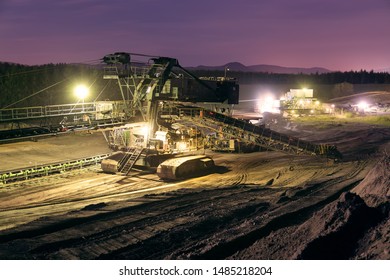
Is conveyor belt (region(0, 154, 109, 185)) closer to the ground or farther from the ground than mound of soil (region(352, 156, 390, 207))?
closer to the ground

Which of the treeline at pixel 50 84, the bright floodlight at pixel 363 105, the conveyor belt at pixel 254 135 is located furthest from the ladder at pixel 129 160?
the bright floodlight at pixel 363 105

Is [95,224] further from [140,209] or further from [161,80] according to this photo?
[161,80]

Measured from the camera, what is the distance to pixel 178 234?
45.4 feet

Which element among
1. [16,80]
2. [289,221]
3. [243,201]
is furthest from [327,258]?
[16,80]

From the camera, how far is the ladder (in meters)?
28.2

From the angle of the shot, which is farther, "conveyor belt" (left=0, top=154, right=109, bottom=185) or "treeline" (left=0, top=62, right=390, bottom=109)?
"treeline" (left=0, top=62, right=390, bottom=109)

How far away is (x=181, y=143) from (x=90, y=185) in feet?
27.1

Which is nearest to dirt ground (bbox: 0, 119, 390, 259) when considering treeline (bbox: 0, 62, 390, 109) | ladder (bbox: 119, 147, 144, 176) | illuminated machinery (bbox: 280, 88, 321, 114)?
ladder (bbox: 119, 147, 144, 176)

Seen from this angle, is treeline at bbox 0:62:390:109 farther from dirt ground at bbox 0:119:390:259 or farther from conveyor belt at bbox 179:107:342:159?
dirt ground at bbox 0:119:390:259

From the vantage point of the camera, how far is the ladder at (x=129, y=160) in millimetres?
28203

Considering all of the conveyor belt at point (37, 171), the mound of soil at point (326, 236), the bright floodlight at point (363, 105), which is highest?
the bright floodlight at point (363, 105)

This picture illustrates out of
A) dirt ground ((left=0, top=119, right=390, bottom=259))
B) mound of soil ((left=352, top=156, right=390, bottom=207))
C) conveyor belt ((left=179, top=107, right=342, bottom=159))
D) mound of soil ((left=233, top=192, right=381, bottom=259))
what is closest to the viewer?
mound of soil ((left=233, top=192, right=381, bottom=259))

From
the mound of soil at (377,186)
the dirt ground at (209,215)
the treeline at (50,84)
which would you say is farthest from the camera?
the treeline at (50,84)

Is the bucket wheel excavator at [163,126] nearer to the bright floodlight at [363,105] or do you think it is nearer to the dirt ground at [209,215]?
the dirt ground at [209,215]
